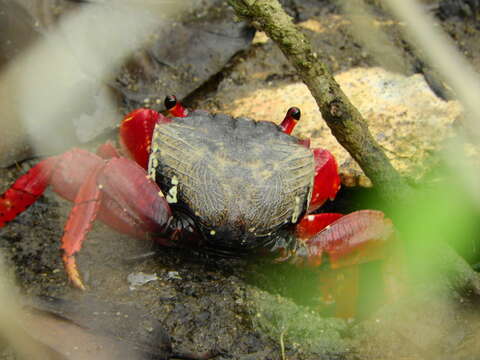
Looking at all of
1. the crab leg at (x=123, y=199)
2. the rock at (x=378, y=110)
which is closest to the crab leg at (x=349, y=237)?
the rock at (x=378, y=110)

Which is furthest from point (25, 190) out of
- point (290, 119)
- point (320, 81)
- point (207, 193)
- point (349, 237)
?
point (349, 237)

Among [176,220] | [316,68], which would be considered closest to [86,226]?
[176,220]

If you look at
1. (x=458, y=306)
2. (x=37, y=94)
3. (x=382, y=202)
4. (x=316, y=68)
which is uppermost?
A: (x=316, y=68)

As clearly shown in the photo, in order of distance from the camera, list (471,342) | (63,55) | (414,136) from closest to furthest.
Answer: (471,342)
(414,136)
(63,55)

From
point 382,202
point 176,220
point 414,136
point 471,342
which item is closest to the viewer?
point 471,342

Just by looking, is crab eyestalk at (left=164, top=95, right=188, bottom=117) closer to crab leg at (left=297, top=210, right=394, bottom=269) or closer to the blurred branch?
the blurred branch

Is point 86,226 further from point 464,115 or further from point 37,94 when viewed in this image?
point 464,115

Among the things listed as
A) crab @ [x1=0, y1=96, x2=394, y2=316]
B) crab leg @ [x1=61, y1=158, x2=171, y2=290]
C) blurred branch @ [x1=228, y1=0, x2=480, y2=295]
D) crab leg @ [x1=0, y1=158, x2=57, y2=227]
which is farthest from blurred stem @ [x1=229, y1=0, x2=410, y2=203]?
crab leg @ [x1=0, y1=158, x2=57, y2=227]

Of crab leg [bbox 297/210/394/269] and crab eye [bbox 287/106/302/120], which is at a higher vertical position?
crab eye [bbox 287/106/302/120]

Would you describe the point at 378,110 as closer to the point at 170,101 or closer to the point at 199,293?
the point at 170,101
